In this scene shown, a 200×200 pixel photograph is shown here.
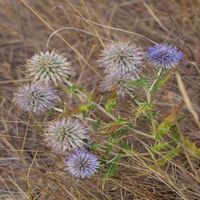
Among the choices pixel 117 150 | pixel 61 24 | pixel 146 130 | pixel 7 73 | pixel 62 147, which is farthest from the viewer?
pixel 61 24

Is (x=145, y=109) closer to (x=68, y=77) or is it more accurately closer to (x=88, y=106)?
(x=88, y=106)

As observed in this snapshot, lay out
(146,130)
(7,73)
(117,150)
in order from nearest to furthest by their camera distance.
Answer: (117,150), (146,130), (7,73)

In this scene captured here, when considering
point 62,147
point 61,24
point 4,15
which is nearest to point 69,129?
point 62,147

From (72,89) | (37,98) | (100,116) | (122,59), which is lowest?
(100,116)

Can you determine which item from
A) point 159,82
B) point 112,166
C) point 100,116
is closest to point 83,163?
point 112,166

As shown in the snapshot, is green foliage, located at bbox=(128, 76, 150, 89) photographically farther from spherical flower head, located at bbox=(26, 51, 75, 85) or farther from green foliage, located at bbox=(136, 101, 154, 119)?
spherical flower head, located at bbox=(26, 51, 75, 85)

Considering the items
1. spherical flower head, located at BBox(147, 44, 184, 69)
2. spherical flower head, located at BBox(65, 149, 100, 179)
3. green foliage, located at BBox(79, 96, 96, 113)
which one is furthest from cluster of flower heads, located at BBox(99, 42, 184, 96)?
spherical flower head, located at BBox(65, 149, 100, 179)

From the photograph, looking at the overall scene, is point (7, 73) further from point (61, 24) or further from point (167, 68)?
point (167, 68)
